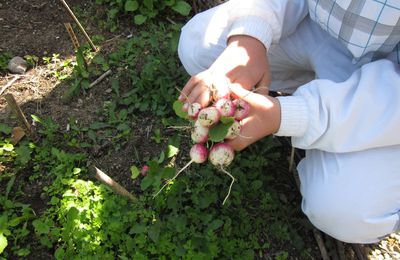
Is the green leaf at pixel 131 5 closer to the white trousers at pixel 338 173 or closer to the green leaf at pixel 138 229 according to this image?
the white trousers at pixel 338 173

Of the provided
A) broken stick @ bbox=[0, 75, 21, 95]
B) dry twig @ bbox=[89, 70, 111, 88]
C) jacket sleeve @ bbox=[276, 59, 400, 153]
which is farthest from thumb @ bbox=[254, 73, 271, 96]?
broken stick @ bbox=[0, 75, 21, 95]

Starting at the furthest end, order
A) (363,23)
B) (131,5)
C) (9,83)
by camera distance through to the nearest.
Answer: (131,5) → (9,83) → (363,23)

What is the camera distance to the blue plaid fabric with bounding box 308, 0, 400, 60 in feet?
4.17

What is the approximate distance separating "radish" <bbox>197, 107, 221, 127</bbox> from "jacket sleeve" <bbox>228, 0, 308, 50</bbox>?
0.39 meters

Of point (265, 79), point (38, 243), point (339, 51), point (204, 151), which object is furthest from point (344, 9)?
point (38, 243)

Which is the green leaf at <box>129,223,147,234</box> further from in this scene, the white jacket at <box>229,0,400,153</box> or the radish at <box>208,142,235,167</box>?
the white jacket at <box>229,0,400,153</box>

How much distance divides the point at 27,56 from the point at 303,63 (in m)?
1.31

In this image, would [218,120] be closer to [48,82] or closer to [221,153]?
[221,153]

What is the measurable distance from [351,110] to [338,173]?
0.78ft

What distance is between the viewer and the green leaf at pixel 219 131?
3.89 ft

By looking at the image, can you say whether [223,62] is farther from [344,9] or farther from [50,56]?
[50,56]

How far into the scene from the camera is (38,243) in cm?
153

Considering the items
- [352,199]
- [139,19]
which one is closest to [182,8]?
[139,19]

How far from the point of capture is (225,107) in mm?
1182
